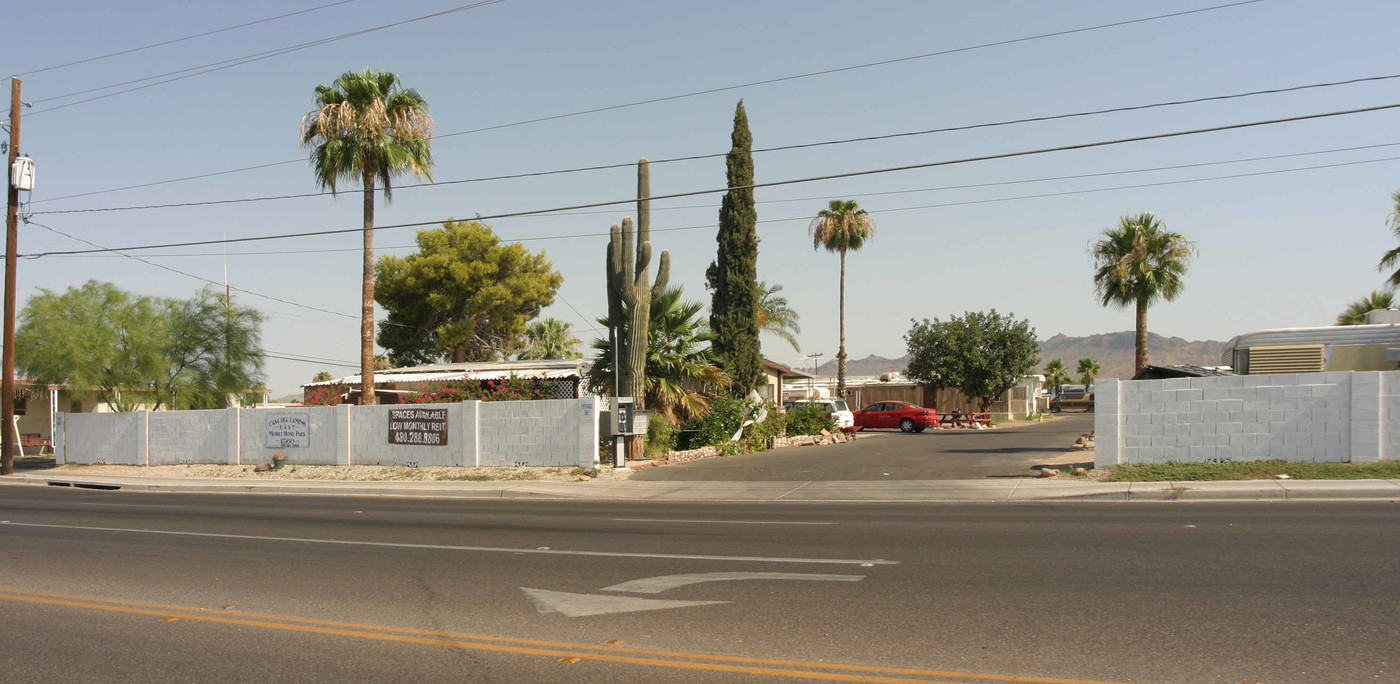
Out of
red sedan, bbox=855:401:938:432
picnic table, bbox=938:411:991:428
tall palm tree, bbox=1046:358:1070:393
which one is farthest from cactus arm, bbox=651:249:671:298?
tall palm tree, bbox=1046:358:1070:393

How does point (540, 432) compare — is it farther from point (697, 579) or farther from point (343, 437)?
point (697, 579)

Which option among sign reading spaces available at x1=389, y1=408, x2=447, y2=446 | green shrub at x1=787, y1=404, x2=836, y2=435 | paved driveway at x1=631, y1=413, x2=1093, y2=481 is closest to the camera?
paved driveway at x1=631, y1=413, x2=1093, y2=481

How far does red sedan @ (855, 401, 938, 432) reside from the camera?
39812mm

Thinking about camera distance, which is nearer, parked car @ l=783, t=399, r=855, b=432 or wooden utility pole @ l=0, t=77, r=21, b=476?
wooden utility pole @ l=0, t=77, r=21, b=476

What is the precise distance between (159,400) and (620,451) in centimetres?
2053

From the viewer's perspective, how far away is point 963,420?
43500 millimetres

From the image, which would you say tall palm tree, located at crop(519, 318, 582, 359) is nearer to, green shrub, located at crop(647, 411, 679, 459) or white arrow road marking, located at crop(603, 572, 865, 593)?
green shrub, located at crop(647, 411, 679, 459)

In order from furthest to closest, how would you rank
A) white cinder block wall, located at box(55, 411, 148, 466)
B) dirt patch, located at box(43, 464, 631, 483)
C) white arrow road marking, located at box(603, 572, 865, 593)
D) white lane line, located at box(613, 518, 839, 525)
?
white cinder block wall, located at box(55, 411, 148, 466)
dirt patch, located at box(43, 464, 631, 483)
white lane line, located at box(613, 518, 839, 525)
white arrow road marking, located at box(603, 572, 865, 593)

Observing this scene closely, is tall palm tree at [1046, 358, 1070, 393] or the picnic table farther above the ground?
tall palm tree at [1046, 358, 1070, 393]

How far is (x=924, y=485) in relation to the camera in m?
18.4

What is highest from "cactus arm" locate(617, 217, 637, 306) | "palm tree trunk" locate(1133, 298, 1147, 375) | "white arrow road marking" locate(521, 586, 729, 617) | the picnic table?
"cactus arm" locate(617, 217, 637, 306)

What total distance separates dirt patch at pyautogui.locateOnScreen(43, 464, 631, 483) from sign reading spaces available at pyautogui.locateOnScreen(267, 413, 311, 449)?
75 cm

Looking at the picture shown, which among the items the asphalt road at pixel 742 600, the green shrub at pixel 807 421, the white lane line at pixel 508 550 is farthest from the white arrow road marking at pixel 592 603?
the green shrub at pixel 807 421

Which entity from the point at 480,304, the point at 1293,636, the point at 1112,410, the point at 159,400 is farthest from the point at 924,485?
the point at 480,304
